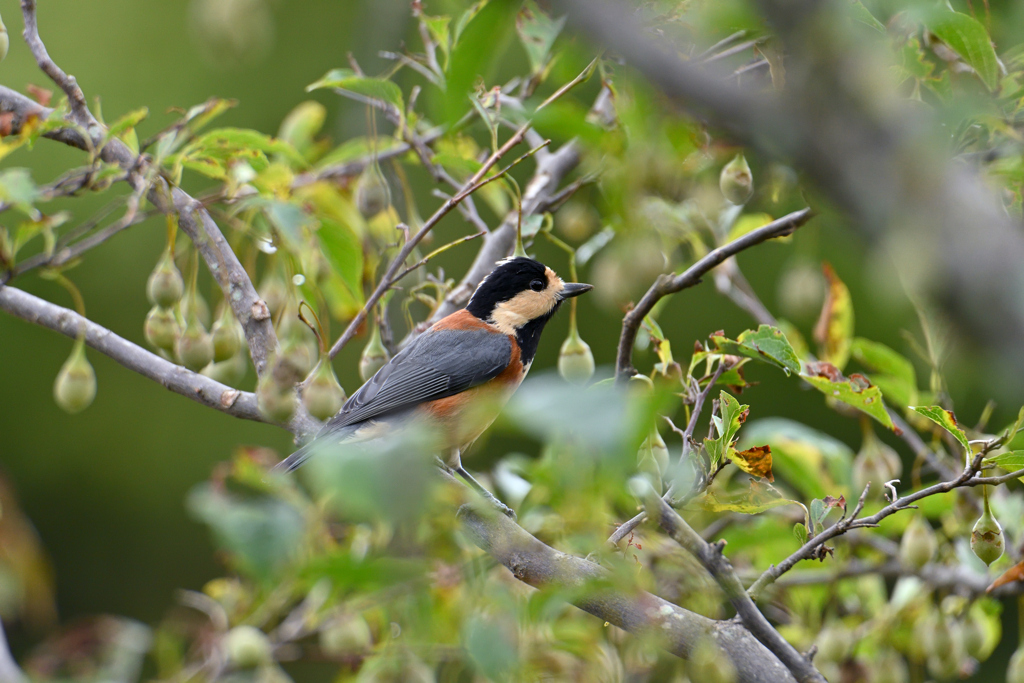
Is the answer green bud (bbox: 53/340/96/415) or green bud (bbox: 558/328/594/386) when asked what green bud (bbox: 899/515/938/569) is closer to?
green bud (bbox: 558/328/594/386)

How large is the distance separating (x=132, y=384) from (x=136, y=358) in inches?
139

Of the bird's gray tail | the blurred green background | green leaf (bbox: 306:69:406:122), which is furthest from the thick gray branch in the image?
the blurred green background

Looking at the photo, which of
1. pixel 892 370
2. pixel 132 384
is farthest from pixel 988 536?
pixel 132 384

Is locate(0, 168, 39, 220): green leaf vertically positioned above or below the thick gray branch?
above

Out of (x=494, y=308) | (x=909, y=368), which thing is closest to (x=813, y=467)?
(x=909, y=368)

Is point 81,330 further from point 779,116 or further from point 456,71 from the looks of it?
point 779,116

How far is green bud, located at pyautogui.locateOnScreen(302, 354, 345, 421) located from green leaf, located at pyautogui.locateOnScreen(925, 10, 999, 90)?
3.69 ft

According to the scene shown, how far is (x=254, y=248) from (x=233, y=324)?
25 centimetres

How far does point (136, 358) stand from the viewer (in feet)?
6.01

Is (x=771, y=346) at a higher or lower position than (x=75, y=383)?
lower

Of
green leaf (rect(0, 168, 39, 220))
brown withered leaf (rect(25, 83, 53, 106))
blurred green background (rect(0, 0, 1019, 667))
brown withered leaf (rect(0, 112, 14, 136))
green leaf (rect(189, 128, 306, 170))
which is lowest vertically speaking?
blurred green background (rect(0, 0, 1019, 667))

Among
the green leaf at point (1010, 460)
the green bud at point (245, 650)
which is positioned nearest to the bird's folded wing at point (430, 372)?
the green bud at point (245, 650)

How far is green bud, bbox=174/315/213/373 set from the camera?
5.90 ft

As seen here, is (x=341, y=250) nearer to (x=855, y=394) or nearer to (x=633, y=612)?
(x=633, y=612)
